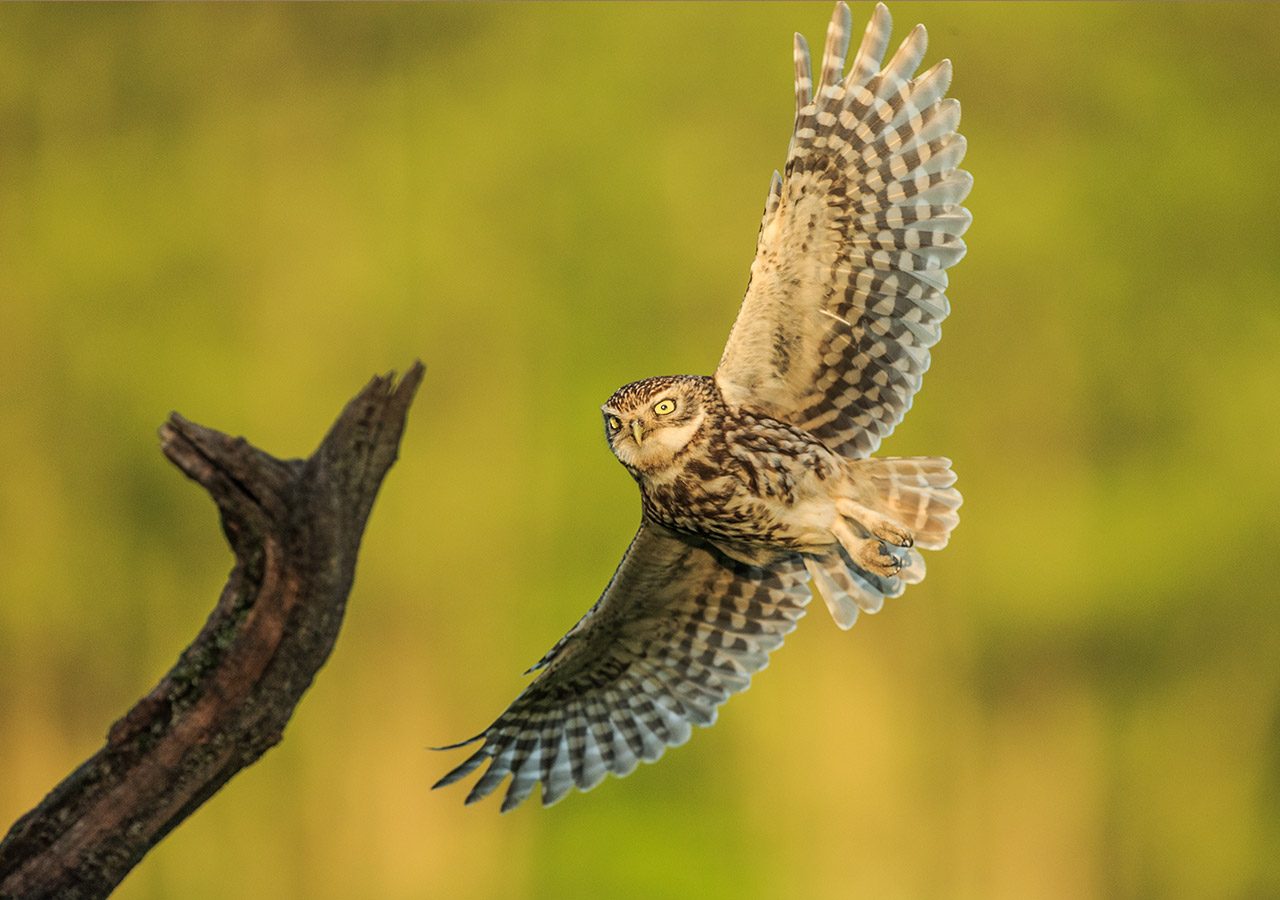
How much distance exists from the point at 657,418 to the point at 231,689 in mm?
1706

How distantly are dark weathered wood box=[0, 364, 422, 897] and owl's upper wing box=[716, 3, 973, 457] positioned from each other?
1649mm

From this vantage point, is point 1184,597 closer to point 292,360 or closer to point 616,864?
A: point 616,864

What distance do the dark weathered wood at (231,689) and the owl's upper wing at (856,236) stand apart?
1649 millimetres

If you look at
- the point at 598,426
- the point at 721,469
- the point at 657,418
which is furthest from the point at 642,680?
the point at 598,426

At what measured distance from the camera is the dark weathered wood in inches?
152

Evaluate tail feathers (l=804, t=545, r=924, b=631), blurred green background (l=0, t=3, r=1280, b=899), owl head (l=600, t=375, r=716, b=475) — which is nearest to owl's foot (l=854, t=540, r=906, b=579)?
tail feathers (l=804, t=545, r=924, b=631)

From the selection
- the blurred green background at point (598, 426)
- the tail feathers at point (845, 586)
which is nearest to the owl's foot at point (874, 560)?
the tail feathers at point (845, 586)

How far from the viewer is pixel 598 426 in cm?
1200

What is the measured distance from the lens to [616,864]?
1147 cm

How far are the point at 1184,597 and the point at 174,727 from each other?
34.3 ft

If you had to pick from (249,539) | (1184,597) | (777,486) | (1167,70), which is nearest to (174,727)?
(249,539)

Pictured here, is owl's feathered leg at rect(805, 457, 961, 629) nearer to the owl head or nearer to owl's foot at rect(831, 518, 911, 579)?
owl's foot at rect(831, 518, 911, 579)

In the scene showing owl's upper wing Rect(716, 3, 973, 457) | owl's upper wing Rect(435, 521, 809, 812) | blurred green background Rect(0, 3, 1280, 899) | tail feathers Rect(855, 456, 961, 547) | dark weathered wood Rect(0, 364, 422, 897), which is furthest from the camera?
blurred green background Rect(0, 3, 1280, 899)

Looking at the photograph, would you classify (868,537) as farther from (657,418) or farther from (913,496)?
(657,418)
